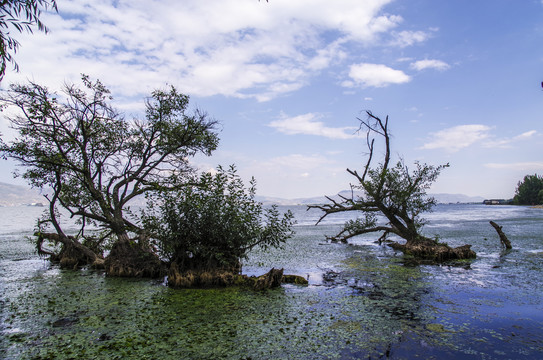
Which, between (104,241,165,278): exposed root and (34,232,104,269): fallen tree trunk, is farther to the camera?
(34,232,104,269): fallen tree trunk

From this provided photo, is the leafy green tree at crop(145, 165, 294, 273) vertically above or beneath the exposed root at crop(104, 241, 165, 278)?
above

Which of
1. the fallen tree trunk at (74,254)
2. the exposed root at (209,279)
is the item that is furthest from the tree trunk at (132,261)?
the fallen tree trunk at (74,254)

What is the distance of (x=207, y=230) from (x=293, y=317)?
225 inches

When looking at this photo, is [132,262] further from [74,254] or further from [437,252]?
[437,252]

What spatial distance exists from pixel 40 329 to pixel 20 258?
17.4 metres

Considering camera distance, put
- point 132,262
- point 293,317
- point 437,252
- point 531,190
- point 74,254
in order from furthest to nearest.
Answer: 1. point 531,190
2. point 74,254
3. point 437,252
4. point 132,262
5. point 293,317

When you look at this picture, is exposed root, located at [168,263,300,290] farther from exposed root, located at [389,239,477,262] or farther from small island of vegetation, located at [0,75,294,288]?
exposed root, located at [389,239,477,262]

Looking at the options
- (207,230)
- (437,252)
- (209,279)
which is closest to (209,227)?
(207,230)

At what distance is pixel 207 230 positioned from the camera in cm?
1316

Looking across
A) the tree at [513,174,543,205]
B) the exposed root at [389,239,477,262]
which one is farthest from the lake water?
the tree at [513,174,543,205]

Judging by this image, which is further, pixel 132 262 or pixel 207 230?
pixel 132 262

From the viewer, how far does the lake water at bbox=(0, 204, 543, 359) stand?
6684 millimetres

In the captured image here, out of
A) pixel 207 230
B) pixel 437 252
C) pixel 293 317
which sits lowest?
pixel 293 317

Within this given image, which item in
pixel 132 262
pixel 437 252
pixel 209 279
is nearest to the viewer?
pixel 209 279
